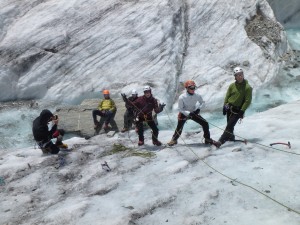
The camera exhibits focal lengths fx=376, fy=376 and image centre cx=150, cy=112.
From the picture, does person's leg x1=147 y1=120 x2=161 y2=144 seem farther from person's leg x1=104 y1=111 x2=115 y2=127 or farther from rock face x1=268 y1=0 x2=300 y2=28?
rock face x1=268 y1=0 x2=300 y2=28

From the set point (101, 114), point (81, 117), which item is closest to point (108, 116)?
point (101, 114)

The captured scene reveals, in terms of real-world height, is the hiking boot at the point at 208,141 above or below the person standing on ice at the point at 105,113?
below

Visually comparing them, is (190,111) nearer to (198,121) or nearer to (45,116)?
(198,121)

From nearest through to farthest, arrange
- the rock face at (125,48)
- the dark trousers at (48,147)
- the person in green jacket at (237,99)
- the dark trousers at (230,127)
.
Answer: the person in green jacket at (237,99), the dark trousers at (230,127), the dark trousers at (48,147), the rock face at (125,48)

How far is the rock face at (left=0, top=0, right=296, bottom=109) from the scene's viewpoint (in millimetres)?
15766

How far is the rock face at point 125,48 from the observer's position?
1577 cm

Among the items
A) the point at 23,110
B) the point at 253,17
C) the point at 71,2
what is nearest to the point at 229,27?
the point at 253,17

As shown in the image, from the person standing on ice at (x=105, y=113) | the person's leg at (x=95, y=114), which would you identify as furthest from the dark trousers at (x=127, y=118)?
the person's leg at (x=95, y=114)

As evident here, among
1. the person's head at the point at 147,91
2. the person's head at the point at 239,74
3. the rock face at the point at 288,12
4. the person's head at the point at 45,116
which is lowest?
the person's head at the point at 45,116

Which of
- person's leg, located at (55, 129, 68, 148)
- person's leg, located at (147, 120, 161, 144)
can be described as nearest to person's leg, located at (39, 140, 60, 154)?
person's leg, located at (55, 129, 68, 148)

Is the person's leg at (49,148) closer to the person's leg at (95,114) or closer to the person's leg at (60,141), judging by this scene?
the person's leg at (60,141)

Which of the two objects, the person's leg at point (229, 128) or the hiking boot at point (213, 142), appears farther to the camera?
the hiking boot at point (213, 142)

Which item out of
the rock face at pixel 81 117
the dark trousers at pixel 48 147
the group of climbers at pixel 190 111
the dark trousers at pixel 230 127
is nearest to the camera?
the group of climbers at pixel 190 111

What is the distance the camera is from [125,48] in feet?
54.6
